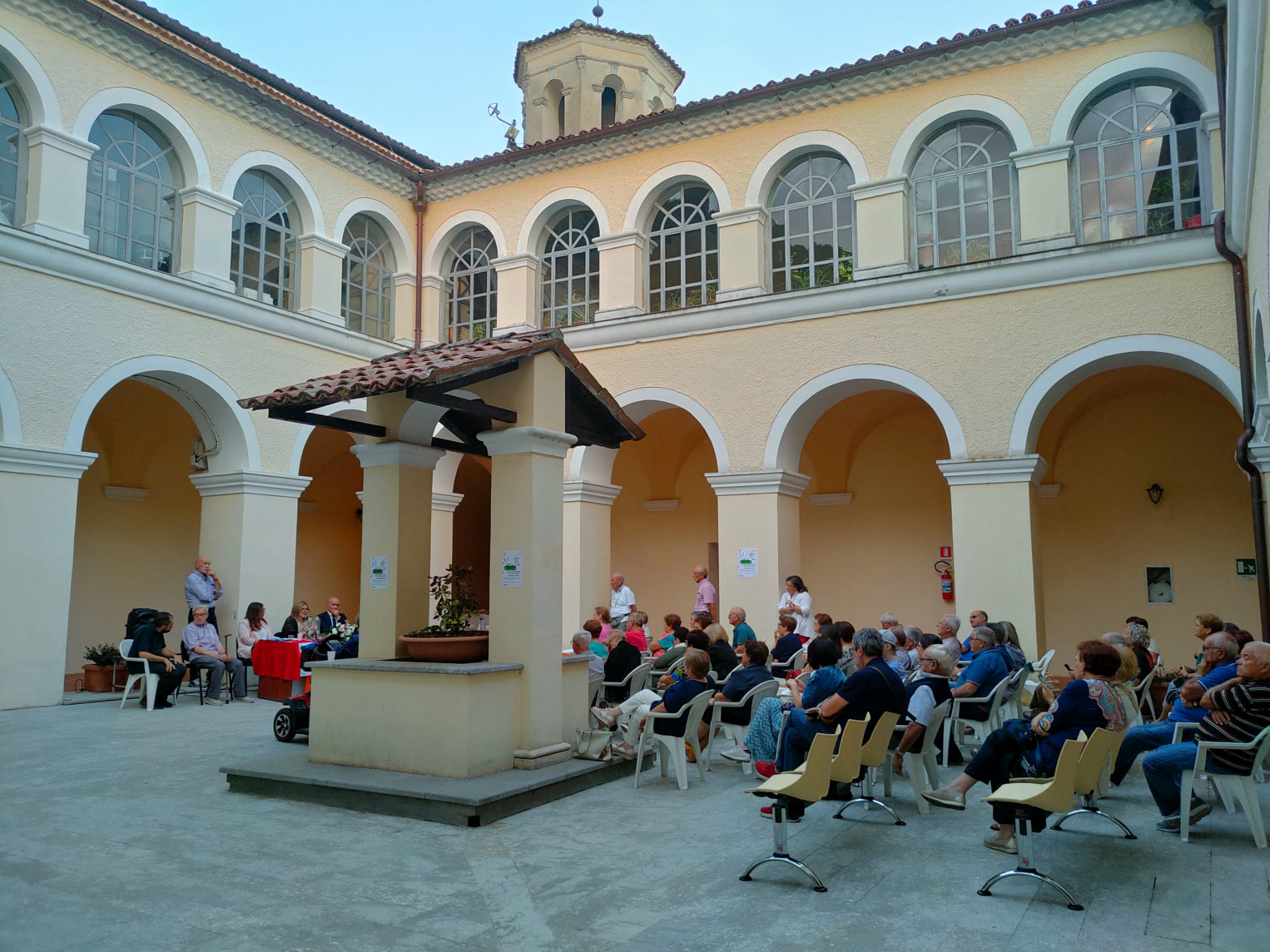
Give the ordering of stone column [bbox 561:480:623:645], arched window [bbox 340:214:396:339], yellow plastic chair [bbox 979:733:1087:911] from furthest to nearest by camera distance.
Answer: arched window [bbox 340:214:396:339], stone column [bbox 561:480:623:645], yellow plastic chair [bbox 979:733:1087:911]

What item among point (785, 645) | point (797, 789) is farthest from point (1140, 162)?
point (797, 789)

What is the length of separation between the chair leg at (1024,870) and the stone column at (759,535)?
8.53 metres

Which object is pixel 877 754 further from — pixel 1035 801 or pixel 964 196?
pixel 964 196

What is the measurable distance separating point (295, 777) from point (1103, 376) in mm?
12243

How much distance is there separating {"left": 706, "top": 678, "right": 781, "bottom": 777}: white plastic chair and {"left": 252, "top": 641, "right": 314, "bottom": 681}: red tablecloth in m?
6.29

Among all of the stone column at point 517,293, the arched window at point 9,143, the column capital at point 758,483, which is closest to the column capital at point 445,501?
the stone column at point 517,293

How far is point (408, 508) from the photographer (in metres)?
8.32

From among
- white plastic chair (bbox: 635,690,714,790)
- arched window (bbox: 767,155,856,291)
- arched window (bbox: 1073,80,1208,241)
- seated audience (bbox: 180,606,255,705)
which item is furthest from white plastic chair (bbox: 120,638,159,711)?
arched window (bbox: 1073,80,1208,241)

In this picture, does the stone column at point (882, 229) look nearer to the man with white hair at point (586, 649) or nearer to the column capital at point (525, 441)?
the man with white hair at point (586, 649)

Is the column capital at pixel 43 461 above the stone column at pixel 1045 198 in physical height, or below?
below

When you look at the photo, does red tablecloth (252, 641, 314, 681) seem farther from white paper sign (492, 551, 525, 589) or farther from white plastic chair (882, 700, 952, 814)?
white plastic chair (882, 700, 952, 814)

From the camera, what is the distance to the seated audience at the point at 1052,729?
19.2 ft

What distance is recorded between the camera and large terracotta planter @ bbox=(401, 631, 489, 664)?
7.66 meters

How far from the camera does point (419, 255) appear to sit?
1755 centimetres
